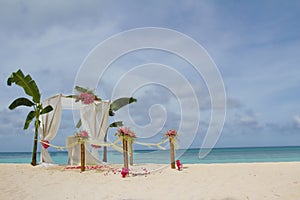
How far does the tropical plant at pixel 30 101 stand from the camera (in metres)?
9.64

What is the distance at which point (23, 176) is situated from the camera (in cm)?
727

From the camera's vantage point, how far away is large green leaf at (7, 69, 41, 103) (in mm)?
9578

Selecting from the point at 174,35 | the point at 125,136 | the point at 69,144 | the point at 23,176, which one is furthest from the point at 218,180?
the point at 69,144

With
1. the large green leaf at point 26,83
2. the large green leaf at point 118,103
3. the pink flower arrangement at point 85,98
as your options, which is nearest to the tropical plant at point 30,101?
the large green leaf at point 26,83

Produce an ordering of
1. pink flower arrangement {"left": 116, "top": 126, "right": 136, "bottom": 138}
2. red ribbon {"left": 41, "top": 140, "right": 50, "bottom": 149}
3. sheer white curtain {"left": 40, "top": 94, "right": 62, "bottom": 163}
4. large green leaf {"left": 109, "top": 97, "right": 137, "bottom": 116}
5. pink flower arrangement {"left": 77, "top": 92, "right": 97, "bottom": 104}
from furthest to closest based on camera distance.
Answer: large green leaf {"left": 109, "top": 97, "right": 137, "bottom": 116}, pink flower arrangement {"left": 77, "top": 92, "right": 97, "bottom": 104}, sheer white curtain {"left": 40, "top": 94, "right": 62, "bottom": 163}, red ribbon {"left": 41, "top": 140, "right": 50, "bottom": 149}, pink flower arrangement {"left": 116, "top": 126, "right": 136, "bottom": 138}

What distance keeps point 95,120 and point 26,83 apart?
9.05 feet

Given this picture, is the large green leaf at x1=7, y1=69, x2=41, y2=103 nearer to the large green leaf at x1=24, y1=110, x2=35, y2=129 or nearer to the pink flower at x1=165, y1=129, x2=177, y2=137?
the large green leaf at x1=24, y1=110, x2=35, y2=129

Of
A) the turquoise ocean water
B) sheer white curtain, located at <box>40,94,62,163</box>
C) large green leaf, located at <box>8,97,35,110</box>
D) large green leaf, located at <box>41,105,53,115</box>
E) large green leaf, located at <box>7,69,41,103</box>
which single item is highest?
large green leaf, located at <box>7,69,41,103</box>

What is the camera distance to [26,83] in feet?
32.0

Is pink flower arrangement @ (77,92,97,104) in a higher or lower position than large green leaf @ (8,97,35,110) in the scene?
higher

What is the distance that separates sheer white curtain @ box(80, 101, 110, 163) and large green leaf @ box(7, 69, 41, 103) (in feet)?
5.49

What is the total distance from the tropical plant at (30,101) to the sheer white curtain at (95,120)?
1.26m

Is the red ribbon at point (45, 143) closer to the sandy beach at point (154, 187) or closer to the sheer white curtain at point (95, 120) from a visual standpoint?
the sheer white curtain at point (95, 120)

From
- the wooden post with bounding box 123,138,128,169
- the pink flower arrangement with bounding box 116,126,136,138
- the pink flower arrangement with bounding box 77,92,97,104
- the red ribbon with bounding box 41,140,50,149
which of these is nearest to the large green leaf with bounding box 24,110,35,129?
the red ribbon with bounding box 41,140,50,149
